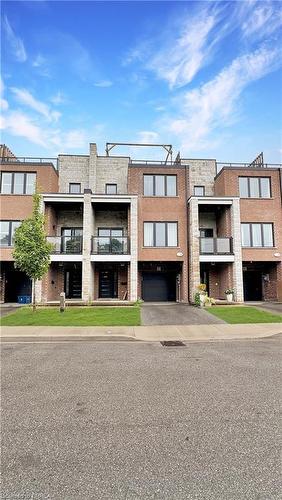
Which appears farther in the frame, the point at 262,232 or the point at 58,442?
the point at 262,232

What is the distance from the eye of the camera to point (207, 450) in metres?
3.47

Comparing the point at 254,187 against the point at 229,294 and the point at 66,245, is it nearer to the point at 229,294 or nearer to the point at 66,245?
the point at 229,294

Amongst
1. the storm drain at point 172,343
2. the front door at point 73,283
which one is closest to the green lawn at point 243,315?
the storm drain at point 172,343

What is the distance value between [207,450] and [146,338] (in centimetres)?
749

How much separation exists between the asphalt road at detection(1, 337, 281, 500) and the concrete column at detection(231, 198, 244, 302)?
13.8 meters

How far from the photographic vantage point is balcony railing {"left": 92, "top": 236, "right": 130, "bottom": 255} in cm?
2136

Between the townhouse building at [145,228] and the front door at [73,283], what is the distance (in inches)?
3.0

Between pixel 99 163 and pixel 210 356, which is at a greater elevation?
pixel 99 163

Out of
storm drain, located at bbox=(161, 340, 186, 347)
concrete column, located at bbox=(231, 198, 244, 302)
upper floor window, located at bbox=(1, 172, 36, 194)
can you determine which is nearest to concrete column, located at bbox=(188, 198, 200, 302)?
concrete column, located at bbox=(231, 198, 244, 302)

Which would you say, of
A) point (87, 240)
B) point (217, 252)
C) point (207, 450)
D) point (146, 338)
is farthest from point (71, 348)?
point (217, 252)

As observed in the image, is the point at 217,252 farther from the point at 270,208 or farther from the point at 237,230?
the point at 270,208

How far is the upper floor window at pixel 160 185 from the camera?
76.1 ft

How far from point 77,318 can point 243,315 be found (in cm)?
796

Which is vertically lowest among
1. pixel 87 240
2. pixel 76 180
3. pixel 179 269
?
pixel 179 269
